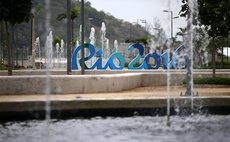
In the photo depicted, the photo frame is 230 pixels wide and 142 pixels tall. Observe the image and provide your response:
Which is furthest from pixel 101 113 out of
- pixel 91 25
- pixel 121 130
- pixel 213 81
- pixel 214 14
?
pixel 91 25

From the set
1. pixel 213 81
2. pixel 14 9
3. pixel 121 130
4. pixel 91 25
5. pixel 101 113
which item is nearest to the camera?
pixel 121 130

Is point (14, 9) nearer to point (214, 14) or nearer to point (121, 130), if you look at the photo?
point (214, 14)

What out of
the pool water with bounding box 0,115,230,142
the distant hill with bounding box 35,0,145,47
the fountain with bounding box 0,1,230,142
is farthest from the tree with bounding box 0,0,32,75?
the distant hill with bounding box 35,0,145,47

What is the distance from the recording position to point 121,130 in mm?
13688

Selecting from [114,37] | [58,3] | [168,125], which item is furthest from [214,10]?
[114,37]

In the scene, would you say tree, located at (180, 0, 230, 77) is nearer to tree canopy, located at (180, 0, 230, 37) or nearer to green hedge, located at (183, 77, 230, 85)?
tree canopy, located at (180, 0, 230, 37)

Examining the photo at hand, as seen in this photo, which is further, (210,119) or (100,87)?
(100,87)

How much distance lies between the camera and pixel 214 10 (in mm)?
24500

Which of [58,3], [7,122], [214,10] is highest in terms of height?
[58,3]

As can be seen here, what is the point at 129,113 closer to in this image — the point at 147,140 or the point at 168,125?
the point at 168,125

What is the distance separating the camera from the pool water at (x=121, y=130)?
1251cm

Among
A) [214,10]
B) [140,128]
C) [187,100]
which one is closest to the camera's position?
[140,128]

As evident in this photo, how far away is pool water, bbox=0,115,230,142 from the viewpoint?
12.5 m

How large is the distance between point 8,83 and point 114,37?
121669mm
